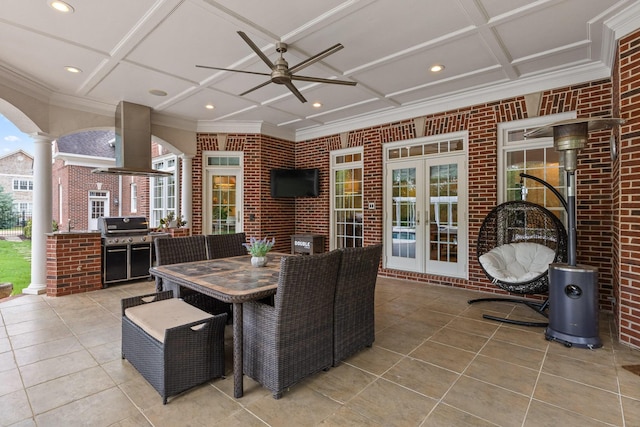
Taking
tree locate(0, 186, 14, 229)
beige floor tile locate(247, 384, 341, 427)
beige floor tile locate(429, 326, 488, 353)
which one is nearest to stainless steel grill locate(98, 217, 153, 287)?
beige floor tile locate(247, 384, 341, 427)

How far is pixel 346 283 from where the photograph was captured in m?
2.39

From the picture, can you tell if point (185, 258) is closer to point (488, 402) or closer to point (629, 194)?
point (488, 402)

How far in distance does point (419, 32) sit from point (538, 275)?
9.10 ft

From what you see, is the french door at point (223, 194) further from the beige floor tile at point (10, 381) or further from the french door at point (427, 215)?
the beige floor tile at point (10, 381)

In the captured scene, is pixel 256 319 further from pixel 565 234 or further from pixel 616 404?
pixel 565 234

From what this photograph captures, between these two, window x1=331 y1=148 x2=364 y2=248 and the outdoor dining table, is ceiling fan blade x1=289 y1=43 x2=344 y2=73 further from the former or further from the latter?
window x1=331 y1=148 x2=364 y2=248

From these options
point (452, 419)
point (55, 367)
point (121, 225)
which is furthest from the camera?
point (121, 225)

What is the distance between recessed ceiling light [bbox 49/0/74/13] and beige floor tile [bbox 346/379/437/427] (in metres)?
3.85

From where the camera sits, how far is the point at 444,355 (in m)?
2.59

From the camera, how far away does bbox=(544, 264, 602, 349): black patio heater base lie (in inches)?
106

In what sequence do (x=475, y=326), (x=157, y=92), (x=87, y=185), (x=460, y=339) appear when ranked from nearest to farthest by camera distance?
1. (x=460, y=339)
2. (x=475, y=326)
3. (x=157, y=92)
4. (x=87, y=185)

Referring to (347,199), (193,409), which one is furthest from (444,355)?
(347,199)

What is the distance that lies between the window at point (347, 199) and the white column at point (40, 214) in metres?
4.69

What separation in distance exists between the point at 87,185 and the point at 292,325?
11.5 meters
